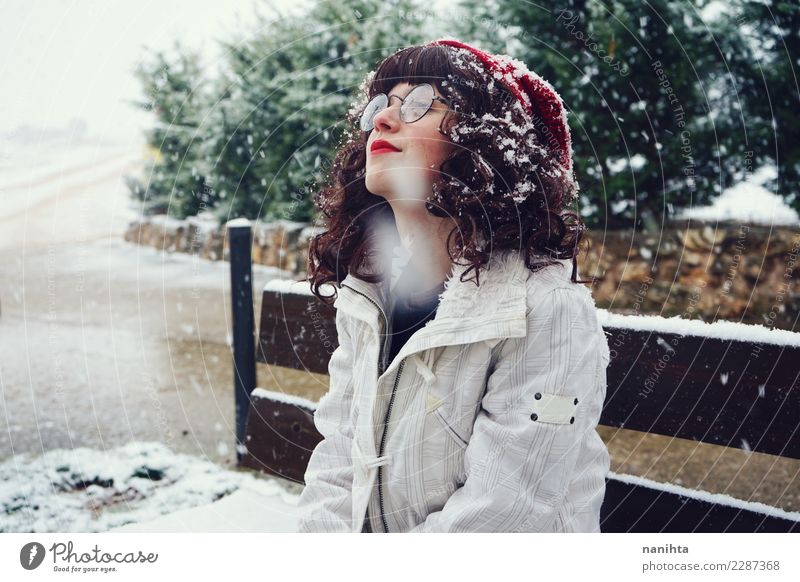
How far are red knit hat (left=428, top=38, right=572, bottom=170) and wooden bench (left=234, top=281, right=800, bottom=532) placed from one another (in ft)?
0.82

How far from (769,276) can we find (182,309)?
7.45 feet

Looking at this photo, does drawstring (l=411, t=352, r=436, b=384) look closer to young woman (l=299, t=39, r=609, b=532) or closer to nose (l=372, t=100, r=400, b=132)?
young woman (l=299, t=39, r=609, b=532)

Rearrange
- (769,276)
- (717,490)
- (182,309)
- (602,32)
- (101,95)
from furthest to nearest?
(182,309) → (769,276) → (602,32) → (717,490) → (101,95)

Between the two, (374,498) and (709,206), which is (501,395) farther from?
(709,206)

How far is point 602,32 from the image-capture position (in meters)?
1.65

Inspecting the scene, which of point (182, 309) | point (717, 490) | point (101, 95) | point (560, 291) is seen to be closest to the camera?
point (560, 291)

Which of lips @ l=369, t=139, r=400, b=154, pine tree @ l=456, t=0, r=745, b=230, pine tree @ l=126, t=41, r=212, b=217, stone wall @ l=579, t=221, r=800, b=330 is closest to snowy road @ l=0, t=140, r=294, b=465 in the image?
pine tree @ l=126, t=41, r=212, b=217

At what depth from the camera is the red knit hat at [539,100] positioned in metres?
0.69

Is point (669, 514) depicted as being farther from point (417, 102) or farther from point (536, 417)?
point (417, 102)

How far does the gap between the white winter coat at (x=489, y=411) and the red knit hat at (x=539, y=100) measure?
0.46 ft

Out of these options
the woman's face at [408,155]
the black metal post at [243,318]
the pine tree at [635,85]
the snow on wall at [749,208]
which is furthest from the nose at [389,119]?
the snow on wall at [749,208]

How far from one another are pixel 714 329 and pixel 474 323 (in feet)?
1.02

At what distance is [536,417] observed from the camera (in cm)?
61
